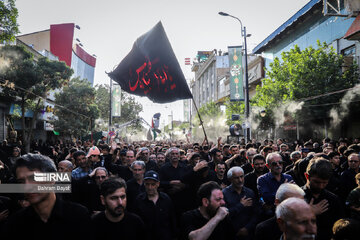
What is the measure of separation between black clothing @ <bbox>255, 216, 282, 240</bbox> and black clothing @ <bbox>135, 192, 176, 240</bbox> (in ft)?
4.45

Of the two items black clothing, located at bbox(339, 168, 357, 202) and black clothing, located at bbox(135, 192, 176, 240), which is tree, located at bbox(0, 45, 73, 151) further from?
black clothing, located at bbox(339, 168, 357, 202)

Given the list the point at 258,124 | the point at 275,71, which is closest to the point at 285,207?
the point at 275,71

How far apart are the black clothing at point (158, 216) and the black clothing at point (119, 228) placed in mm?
874

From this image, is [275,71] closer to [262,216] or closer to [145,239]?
[262,216]

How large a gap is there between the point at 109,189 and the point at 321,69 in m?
18.1

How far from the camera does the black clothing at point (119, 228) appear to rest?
3020 millimetres

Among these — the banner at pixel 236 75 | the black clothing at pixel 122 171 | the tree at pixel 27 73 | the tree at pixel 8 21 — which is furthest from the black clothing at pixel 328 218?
the banner at pixel 236 75

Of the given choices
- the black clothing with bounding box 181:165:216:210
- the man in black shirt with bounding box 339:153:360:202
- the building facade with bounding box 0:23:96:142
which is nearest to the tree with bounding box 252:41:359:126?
the man in black shirt with bounding box 339:153:360:202

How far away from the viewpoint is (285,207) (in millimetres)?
2373

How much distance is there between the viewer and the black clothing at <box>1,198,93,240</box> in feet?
7.46

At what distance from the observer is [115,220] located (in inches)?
122

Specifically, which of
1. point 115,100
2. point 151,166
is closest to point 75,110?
point 115,100

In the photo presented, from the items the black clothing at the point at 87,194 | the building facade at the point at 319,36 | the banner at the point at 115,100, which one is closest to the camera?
the black clothing at the point at 87,194

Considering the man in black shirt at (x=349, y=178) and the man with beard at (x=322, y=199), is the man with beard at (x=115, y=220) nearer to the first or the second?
the man with beard at (x=322, y=199)
